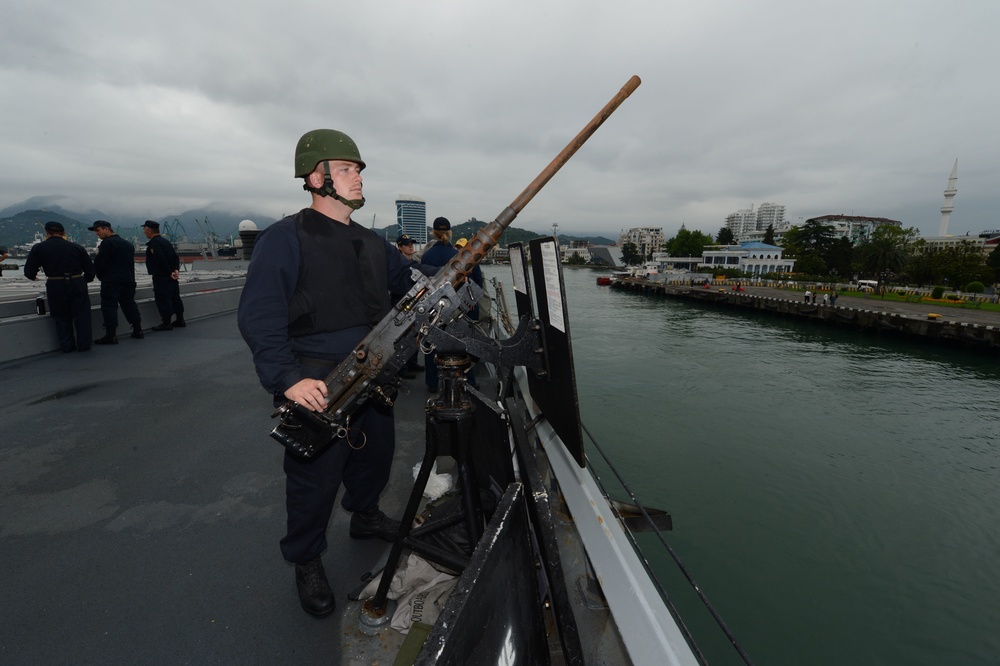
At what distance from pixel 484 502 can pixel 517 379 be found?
2.16 meters

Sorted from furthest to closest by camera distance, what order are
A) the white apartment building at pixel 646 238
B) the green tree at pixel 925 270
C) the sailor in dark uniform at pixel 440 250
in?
the white apartment building at pixel 646 238, the green tree at pixel 925 270, the sailor in dark uniform at pixel 440 250

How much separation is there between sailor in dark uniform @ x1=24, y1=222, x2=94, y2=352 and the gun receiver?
6425 mm

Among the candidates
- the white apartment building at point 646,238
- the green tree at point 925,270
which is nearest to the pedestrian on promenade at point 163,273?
the green tree at point 925,270

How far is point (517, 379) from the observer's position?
4.56 meters

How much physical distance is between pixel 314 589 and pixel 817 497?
8966 millimetres

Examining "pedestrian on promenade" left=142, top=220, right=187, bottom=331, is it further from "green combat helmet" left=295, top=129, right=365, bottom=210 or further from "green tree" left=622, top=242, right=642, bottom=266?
"green tree" left=622, top=242, right=642, bottom=266

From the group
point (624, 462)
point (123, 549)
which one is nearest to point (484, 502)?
point (123, 549)

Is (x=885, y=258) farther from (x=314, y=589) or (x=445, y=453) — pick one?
(x=314, y=589)

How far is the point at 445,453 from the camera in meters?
2.07

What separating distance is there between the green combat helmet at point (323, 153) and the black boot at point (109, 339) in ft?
23.4

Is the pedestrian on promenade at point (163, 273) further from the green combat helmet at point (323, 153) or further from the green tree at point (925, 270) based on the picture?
the green tree at point (925, 270)

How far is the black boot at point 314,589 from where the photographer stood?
2094mm

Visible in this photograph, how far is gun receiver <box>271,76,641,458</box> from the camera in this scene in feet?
6.42

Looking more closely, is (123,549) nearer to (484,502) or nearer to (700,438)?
(484,502)
